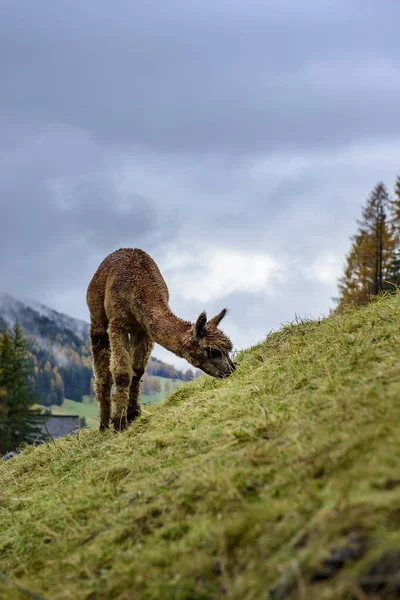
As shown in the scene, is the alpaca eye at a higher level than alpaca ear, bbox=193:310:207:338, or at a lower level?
lower

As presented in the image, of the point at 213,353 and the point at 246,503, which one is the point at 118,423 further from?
the point at 246,503

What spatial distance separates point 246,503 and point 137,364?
6.68 meters

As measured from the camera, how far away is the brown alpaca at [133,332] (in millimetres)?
8453

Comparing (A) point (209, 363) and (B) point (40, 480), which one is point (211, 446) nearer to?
(B) point (40, 480)

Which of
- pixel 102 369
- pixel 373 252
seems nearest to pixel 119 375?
pixel 102 369

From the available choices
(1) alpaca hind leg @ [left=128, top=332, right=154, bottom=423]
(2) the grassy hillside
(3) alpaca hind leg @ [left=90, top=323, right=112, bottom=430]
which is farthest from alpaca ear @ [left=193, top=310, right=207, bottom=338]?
(3) alpaca hind leg @ [left=90, top=323, right=112, bottom=430]

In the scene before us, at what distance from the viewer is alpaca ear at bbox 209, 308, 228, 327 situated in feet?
27.8

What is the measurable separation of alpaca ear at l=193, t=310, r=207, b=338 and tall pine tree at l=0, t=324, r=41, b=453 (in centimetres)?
3911

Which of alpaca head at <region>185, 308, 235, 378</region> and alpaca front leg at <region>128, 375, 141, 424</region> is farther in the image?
alpaca front leg at <region>128, 375, 141, 424</region>

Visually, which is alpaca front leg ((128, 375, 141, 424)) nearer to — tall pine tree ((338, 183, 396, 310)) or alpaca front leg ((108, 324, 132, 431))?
alpaca front leg ((108, 324, 132, 431))

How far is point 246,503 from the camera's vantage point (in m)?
3.29

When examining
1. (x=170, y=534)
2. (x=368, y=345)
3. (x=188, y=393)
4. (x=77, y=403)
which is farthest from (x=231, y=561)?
(x=77, y=403)

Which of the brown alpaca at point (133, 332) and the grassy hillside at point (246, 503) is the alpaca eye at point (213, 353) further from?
the grassy hillside at point (246, 503)

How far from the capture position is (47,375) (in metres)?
179
